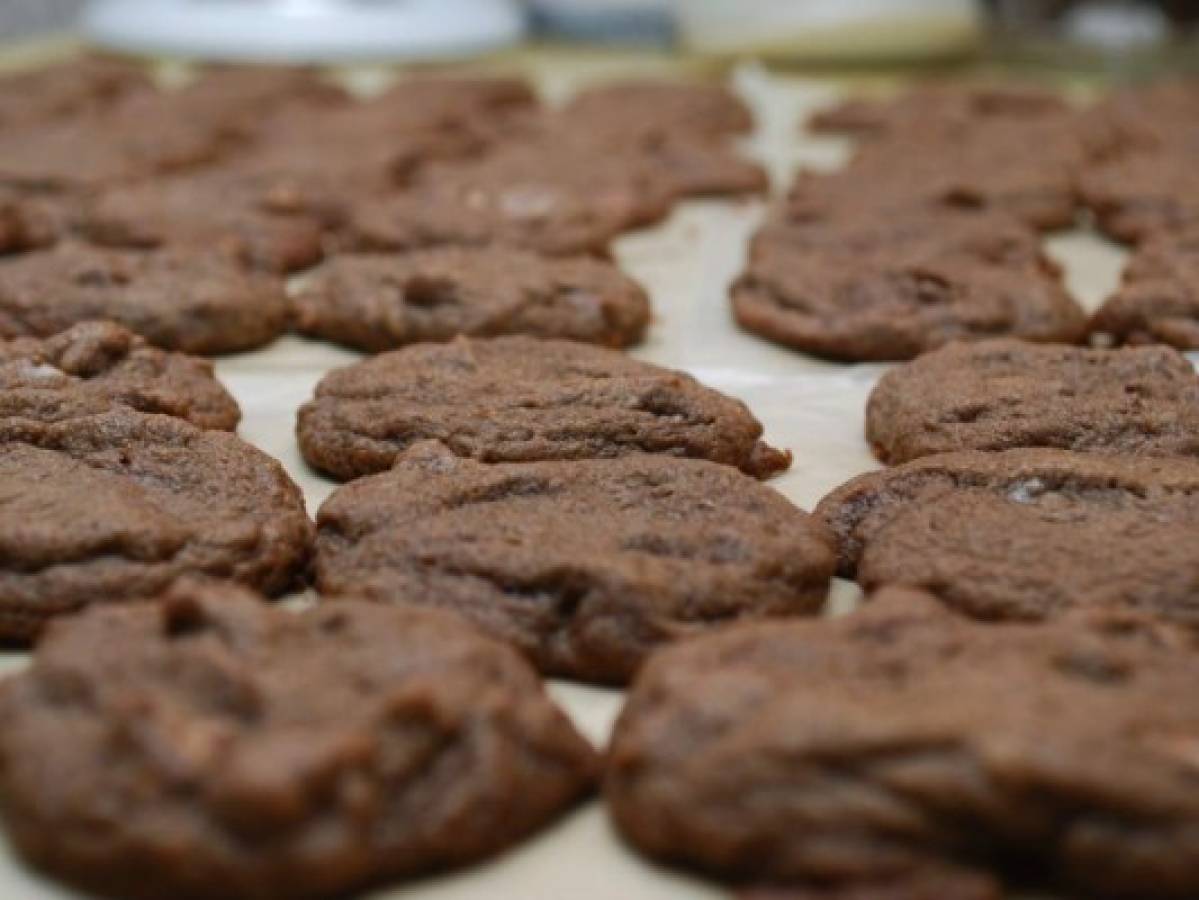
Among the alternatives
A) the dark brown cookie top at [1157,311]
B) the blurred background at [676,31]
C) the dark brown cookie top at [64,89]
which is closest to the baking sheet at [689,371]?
the dark brown cookie top at [1157,311]

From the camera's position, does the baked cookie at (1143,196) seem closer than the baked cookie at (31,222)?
No

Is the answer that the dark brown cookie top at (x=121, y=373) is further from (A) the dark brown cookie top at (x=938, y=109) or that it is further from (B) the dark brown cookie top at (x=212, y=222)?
(A) the dark brown cookie top at (x=938, y=109)

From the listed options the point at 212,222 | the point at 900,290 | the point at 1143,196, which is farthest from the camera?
the point at 1143,196

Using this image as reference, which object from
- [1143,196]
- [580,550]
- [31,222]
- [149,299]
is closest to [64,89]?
[31,222]

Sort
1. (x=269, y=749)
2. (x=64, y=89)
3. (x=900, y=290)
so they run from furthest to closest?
(x=64, y=89) < (x=900, y=290) < (x=269, y=749)

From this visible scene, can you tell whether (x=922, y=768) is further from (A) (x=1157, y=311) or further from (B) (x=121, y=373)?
(A) (x=1157, y=311)

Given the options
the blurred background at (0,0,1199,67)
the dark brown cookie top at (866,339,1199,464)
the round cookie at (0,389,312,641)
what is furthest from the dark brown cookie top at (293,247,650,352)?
the blurred background at (0,0,1199,67)

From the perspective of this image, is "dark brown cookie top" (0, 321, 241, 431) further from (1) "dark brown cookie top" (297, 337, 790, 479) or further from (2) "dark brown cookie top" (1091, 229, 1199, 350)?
(2) "dark brown cookie top" (1091, 229, 1199, 350)
